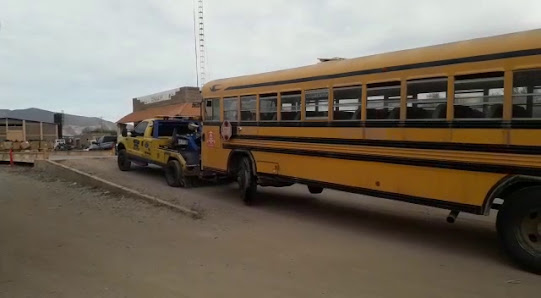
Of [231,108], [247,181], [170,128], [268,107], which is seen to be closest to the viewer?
[268,107]

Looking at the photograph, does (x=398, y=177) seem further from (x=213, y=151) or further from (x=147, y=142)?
(x=147, y=142)

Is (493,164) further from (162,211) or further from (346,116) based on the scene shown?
(162,211)

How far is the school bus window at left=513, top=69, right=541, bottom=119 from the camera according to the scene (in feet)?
17.8

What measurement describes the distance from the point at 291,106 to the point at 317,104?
0.72 metres

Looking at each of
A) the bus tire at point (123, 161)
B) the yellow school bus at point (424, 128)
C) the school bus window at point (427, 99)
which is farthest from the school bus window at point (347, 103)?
the bus tire at point (123, 161)

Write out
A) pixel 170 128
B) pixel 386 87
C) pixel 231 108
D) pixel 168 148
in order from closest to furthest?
pixel 386 87 → pixel 231 108 → pixel 168 148 → pixel 170 128

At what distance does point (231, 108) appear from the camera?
34.6ft

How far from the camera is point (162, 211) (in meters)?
9.61

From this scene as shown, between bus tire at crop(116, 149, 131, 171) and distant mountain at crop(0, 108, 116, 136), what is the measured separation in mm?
66774

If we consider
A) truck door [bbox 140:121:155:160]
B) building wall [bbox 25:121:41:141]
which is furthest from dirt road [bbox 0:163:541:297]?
building wall [bbox 25:121:41:141]

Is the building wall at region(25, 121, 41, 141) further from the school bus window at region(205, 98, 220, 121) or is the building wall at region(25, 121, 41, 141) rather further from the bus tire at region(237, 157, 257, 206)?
the bus tire at region(237, 157, 257, 206)

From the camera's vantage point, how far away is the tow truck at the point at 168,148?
13109mm

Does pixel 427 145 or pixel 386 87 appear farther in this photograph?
pixel 386 87

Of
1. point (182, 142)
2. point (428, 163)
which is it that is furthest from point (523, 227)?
point (182, 142)
